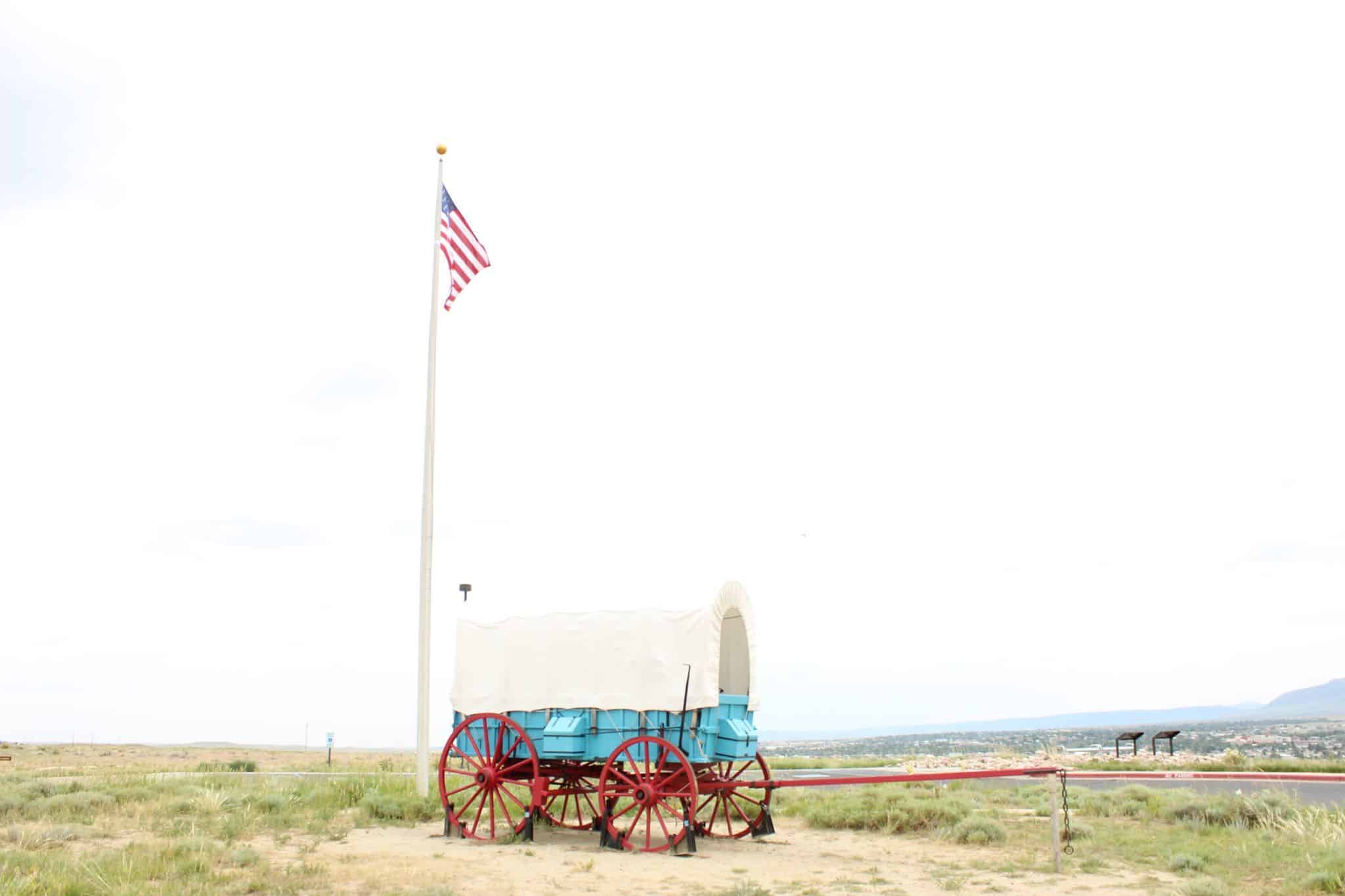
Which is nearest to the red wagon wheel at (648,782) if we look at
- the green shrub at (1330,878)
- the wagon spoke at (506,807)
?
the wagon spoke at (506,807)

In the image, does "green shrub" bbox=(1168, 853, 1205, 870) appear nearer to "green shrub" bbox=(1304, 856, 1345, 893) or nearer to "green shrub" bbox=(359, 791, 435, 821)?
"green shrub" bbox=(1304, 856, 1345, 893)

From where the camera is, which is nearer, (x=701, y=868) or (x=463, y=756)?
(x=701, y=868)

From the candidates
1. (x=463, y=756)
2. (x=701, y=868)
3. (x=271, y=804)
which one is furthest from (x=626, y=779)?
(x=271, y=804)

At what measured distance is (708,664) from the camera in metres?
13.6

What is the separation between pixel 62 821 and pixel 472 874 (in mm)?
7119

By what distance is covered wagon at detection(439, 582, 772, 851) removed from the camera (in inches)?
539

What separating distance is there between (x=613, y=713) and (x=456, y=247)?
10.2 meters

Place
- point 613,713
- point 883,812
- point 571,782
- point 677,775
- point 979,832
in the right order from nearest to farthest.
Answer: point 677,775, point 613,713, point 979,832, point 571,782, point 883,812

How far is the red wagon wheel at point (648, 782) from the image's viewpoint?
1353cm

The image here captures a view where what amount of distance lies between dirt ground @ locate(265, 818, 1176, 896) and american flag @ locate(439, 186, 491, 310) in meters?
9.99

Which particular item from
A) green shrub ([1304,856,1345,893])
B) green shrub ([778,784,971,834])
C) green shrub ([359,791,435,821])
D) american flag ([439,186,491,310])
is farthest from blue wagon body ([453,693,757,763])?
american flag ([439,186,491,310])

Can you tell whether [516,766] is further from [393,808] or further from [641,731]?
[393,808]

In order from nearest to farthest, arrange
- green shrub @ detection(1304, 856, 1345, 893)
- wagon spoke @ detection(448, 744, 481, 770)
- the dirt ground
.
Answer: green shrub @ detection(1304, 856, 1345, 893) < the dirt ground < wagon spoke @ detection(448, 744, 481, 770)

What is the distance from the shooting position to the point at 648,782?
535 inches
